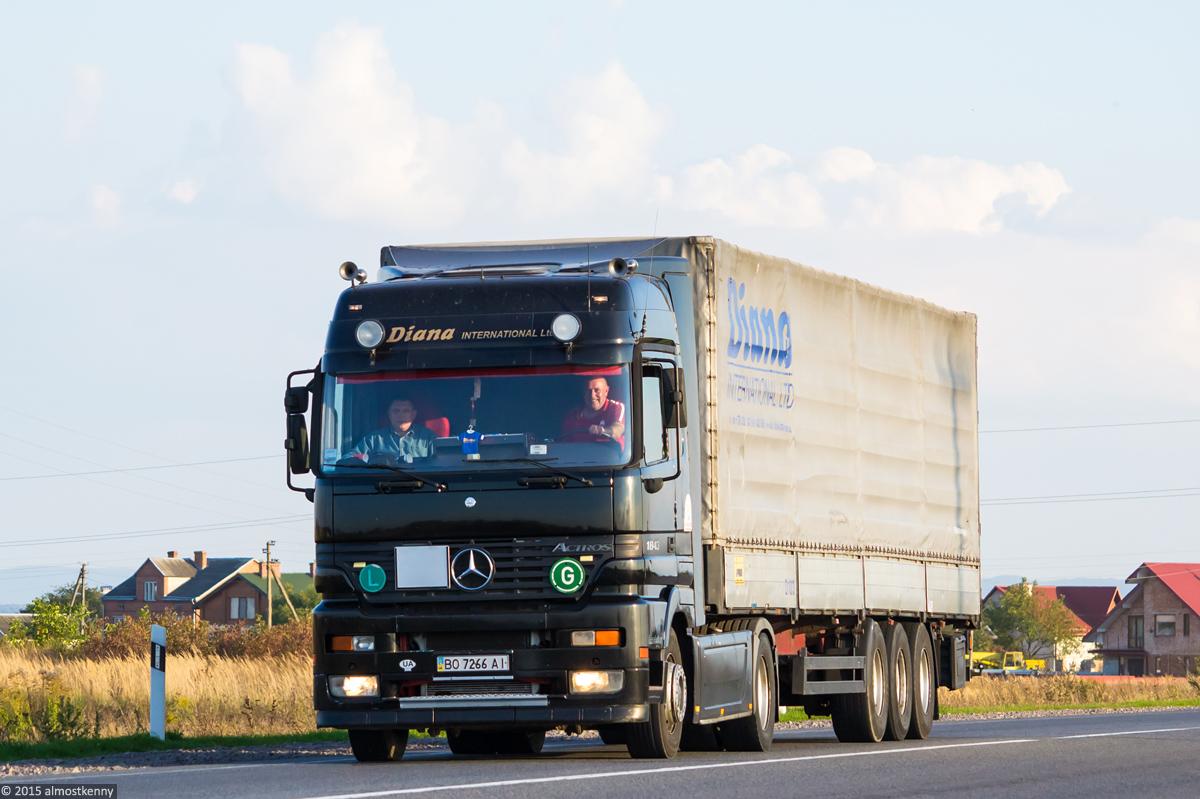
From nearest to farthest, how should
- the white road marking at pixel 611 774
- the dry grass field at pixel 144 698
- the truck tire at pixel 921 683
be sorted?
the white road marking at pixel 611 774, the dry grass field at pixel 144 698, the truck tire at pixel 921 683

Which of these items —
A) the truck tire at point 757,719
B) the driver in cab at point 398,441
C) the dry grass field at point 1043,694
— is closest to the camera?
the driver in cab at point 398,441

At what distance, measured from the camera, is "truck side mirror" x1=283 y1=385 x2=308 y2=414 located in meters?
12.8

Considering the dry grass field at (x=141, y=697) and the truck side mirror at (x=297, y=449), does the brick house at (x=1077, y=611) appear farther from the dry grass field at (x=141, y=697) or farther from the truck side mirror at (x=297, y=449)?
the truck side mirror at (x=297, y=449)

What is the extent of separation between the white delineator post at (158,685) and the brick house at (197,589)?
100793 mm

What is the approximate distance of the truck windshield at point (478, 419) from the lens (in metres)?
12.6

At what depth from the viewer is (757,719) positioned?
15305 mm

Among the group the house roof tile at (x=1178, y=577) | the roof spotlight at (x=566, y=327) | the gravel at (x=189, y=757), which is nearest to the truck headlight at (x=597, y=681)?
the roof spotlight at (x=566, y=327)

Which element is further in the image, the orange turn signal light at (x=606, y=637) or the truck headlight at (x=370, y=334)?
the truck headlight at (x=370, y=334)

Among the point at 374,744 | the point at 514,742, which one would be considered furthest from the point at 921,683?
the point at 374,744

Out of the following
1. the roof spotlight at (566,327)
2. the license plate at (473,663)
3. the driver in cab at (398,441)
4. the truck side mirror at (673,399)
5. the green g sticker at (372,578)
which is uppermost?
the roof spotlight at (566,327)

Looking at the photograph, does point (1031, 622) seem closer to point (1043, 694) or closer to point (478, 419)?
point (1043, 694)

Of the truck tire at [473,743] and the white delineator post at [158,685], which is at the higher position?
the white delineator post at [158,685]

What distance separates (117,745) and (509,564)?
498 cm

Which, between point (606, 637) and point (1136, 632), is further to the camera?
point (1136, 632)
